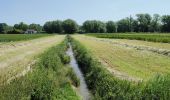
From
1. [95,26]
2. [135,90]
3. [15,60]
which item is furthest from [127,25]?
[135,90]

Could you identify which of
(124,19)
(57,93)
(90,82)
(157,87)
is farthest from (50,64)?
(124,19)

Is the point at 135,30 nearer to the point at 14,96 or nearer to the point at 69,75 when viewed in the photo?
the point at 69,75

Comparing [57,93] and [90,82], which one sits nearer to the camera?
[57,93]

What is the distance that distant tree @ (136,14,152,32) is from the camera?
16750cm

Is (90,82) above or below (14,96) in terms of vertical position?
below

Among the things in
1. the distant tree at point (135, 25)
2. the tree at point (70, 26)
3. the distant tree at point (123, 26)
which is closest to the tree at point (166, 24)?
the distant tree at point (135, 25)

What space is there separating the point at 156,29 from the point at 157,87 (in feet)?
521

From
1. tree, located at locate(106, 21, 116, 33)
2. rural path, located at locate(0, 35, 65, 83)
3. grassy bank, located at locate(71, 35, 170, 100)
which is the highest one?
grassy bank, located at locate(71, 35, 170, 100)

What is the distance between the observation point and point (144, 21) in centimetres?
16950

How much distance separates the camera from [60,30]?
651ft

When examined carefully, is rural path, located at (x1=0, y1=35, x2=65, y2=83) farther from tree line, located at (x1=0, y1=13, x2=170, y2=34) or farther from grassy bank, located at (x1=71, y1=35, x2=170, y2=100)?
tree line, located at (x1=0, y1=13, x2=170, y2=34)

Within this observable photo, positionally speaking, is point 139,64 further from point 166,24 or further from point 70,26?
point 70,26

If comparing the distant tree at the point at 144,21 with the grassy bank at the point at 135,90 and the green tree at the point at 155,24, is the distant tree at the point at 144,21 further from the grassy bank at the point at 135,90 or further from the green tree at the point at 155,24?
the grassy bank at the point at 135,90

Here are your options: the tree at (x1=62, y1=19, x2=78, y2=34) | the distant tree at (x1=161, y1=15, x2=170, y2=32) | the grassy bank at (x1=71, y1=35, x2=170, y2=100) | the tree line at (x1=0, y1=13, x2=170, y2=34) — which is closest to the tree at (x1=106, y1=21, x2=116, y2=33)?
the tree line at (x1=0, y1=13, x2=170, y2=34)
